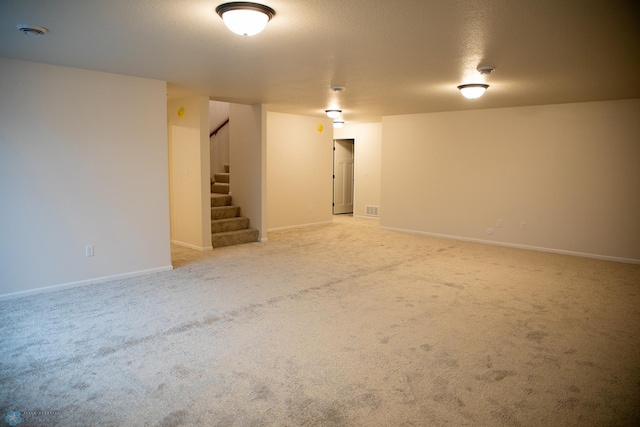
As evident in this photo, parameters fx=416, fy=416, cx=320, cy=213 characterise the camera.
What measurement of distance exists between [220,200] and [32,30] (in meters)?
5.01

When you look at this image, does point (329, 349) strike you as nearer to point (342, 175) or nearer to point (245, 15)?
point (245, 15)

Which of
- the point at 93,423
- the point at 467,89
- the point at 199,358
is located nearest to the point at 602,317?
the point at 467,89

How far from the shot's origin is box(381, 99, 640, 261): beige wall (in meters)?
6.41

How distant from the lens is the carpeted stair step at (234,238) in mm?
7171

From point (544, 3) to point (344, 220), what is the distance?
8186 mm

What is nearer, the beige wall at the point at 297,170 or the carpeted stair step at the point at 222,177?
the beige wall at the point at 297,170

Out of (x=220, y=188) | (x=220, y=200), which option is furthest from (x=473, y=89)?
(x=220, y=188)

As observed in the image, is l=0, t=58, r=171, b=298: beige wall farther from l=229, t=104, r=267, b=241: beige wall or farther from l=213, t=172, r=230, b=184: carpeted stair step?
l=213, t=172, r=230, b=184: carpeted stair step

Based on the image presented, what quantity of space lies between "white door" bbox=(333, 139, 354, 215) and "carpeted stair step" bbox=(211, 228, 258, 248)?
4410 millimetres

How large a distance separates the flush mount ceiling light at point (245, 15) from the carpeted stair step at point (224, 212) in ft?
17.1

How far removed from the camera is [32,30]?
10.7ft

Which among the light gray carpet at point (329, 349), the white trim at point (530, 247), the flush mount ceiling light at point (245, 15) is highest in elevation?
the flush mount ceiling light at point (245, 15)

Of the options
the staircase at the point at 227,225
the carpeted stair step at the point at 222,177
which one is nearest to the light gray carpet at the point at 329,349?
the staircase at the point at 227,225

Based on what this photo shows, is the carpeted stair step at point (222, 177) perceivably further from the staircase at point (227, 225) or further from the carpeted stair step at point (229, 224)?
the carpeted stair step at point (229, 224)
